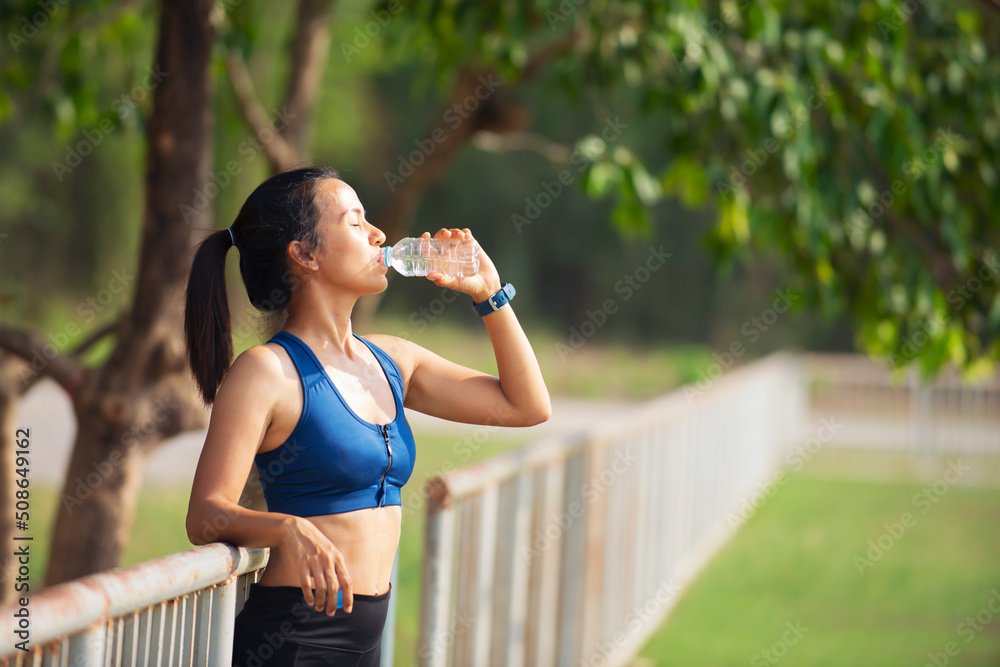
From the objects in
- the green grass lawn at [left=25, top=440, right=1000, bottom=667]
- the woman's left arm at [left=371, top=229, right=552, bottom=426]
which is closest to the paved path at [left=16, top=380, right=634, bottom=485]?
the green grass lawn at [left=25, top=440, right=1000, bottom=667]

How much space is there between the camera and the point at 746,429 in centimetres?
884

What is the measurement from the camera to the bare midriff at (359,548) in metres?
1.79

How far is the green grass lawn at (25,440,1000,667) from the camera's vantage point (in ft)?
17.5

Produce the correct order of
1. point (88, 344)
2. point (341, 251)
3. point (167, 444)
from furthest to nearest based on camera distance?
point (167, 444) < point (88, 344) < point (341, 251)

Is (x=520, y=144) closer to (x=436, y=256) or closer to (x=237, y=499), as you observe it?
(x=436, y=256)

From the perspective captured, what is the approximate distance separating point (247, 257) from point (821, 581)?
5.67 meters

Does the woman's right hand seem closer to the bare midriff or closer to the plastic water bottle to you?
the bare midriff

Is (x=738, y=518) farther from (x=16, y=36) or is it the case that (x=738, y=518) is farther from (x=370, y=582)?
(x=370, y=582)

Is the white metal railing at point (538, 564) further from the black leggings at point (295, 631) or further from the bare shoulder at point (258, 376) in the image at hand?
the bare shoulder at point (258, 376)

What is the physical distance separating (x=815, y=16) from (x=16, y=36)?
357cm
